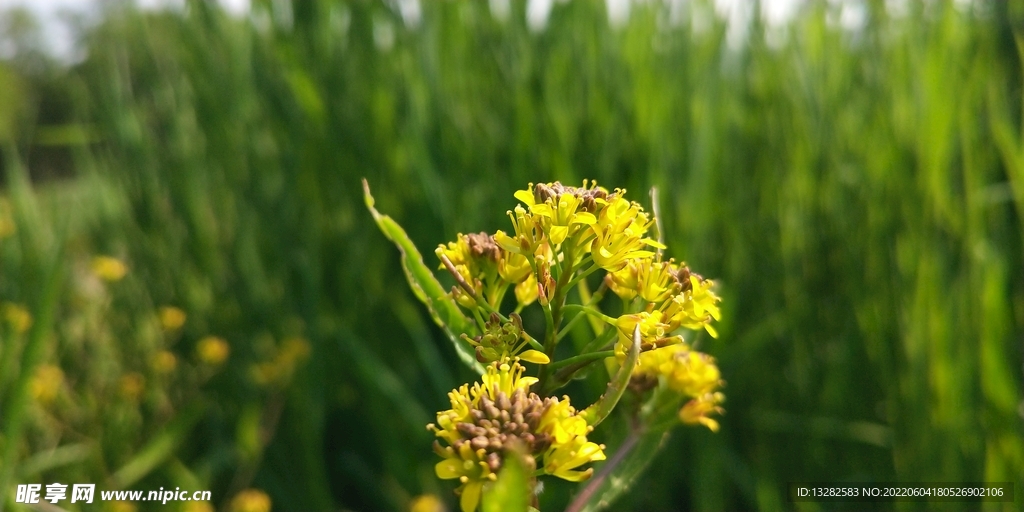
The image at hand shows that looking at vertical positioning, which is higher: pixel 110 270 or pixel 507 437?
pixel 110 270

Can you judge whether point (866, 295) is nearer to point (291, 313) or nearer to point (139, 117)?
point (291, 313)

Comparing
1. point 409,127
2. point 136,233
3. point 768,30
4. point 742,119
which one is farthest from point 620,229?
point 136,233

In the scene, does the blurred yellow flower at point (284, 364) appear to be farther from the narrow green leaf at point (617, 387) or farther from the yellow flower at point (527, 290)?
the narrow green leaf at point (617, 387)

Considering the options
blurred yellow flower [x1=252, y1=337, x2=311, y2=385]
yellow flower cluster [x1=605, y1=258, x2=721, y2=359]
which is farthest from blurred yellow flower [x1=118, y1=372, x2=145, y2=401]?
yellow flower cluster [x1=605, y1=258, x2=721, y2=359]

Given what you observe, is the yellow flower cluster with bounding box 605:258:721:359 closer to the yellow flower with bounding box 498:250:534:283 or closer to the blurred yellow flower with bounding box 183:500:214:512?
the yellow flower with bounding box 498:250:534:283

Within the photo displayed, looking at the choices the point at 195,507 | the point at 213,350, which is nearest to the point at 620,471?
the point at 195,507

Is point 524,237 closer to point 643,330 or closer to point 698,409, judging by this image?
point 643,330
